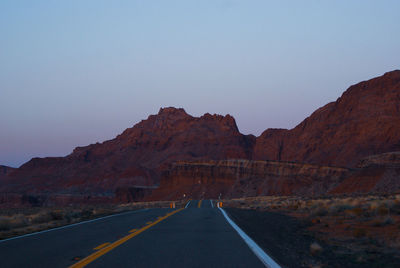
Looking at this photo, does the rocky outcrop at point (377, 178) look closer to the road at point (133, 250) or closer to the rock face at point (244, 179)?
the rock face at point (244, 179)

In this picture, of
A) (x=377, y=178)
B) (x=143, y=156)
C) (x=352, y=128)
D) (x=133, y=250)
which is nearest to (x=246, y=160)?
(x=352, y=128)

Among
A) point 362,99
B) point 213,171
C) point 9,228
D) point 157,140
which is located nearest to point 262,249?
point 9,228

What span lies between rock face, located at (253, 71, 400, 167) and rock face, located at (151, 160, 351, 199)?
48.4 ft

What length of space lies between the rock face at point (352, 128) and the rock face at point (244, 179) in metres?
14.8

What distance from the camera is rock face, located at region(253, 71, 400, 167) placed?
10912 cm

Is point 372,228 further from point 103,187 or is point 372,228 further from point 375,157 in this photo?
point 103,187

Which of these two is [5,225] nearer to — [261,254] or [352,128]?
[261,254]

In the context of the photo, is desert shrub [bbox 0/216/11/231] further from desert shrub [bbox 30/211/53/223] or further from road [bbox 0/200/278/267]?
road [bbox 0/200/278/267]

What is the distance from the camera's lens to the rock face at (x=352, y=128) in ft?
358

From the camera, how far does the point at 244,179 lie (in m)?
110

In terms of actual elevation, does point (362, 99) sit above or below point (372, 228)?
above

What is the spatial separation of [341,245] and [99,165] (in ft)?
591

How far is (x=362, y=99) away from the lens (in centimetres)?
12562

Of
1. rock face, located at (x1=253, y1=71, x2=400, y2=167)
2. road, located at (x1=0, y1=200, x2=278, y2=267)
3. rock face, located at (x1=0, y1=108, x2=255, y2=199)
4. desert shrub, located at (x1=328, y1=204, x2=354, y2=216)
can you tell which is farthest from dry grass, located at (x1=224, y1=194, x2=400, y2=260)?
rock face, located at (x1=0, y1=108, x2=255, y2=199)
